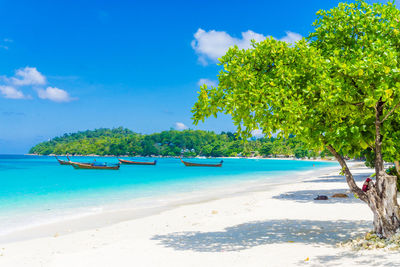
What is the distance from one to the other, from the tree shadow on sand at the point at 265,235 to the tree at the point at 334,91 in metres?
2.01

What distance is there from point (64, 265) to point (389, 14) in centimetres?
1005

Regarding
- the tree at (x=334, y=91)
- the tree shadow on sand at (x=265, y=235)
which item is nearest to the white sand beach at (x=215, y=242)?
the tree shadow on sand at (x=265, y=235)

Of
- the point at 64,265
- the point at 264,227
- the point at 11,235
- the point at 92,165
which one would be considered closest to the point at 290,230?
the point at 264,227

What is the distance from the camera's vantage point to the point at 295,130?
7.31 m

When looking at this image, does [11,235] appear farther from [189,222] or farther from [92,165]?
[92,165]

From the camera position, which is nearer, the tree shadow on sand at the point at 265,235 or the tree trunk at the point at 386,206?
the tree trunk at the point at 386,206

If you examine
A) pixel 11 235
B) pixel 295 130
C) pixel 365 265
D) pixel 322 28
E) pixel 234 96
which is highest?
pixel 322 28

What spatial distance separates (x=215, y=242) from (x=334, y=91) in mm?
5487

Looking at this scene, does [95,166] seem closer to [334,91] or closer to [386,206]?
[386,206]

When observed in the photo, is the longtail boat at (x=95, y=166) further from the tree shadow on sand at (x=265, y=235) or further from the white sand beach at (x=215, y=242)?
the tree shadow on sand at (x=265, y=235)

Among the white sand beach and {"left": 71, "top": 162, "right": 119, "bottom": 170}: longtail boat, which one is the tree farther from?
{"left": 71, "top": 162, "right": 119, "bottom": 170}: longtail boat

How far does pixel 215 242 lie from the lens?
32.5ft

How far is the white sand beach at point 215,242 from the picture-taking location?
789cm

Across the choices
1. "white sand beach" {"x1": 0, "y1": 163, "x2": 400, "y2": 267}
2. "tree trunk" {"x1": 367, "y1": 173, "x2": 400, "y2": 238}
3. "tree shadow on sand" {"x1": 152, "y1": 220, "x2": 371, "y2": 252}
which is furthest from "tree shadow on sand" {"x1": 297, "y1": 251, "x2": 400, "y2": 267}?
"tree shadow on sand" {"x1": 152, "y1": 220, "x2": 371, "y2": 252}
